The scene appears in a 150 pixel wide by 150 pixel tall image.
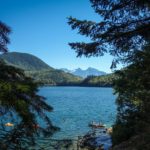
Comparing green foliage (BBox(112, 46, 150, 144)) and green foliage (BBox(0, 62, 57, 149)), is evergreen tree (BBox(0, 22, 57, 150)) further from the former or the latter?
green foliage (BBox(112, 46, 150, 144))

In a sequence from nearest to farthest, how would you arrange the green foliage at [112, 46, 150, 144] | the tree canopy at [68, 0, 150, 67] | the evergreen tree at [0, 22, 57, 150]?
the evergreen tree at [0, 22, 57, 150] → the tree canopy at [68, 0, 150, 67] → the green foliage at [112, 46, 150, 144]

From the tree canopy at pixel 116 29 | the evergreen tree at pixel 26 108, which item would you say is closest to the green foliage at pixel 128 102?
the tree canopy at pixel 116 29

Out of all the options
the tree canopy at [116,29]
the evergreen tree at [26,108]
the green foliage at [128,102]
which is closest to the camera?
the evergreen tree at [26,108]

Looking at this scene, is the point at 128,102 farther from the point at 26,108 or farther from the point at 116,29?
the point at 26,108

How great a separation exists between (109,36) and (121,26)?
0.50m

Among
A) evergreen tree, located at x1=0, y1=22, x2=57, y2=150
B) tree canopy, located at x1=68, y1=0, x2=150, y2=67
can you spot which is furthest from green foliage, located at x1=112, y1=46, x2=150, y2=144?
evergreen tree, located at x1=0, y1=22, x2=57, y2=150

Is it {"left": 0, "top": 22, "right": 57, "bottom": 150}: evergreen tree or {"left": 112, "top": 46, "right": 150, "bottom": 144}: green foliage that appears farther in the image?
{"left": 112, "top": 46, "right": 150, "bottom": 144}: green foliage

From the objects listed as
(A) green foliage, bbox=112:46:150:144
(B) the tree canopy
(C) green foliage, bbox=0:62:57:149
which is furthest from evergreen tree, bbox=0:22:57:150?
(A) green foliage, bbox=112:46:150:144

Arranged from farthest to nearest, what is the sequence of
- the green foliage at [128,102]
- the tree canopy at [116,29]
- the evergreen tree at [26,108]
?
the green foliage at [128,102] → the tree canopy at [116,29] → the evergreen tree at [26,108]

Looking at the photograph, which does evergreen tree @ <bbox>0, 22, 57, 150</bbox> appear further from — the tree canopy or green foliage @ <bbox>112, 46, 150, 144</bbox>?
green foliage @ <bbox>112, 46, 150, 144</bbox>

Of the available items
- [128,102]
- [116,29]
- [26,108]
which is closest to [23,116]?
[26,108]

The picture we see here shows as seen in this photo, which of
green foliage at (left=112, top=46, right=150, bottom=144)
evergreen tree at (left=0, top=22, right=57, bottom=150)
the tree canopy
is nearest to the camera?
evergreen tree at (left=0, top=22, right=57, bottom=150)

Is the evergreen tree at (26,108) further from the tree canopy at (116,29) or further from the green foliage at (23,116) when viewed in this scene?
the tree canopy at (116,29)

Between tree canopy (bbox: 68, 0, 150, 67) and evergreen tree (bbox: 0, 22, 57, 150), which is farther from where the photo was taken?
tree canopy (bbox: 68, 0, 150, 67)
